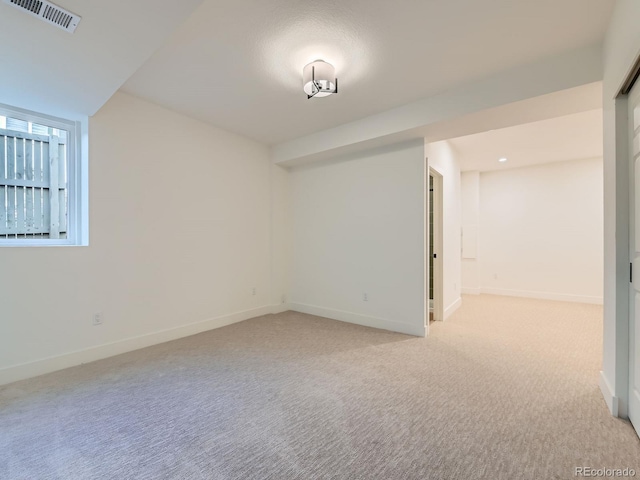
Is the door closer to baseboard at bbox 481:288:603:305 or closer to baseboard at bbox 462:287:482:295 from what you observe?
baseboard at bbox 462:287:482:295

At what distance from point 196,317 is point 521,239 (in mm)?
6396

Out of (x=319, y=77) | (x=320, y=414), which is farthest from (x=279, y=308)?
(x=319, y=77)

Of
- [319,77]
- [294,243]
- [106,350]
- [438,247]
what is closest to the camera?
[319,77]

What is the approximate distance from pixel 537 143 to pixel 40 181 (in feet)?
21.6

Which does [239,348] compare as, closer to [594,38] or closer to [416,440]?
[416,440]

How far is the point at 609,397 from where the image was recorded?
1.98 meters

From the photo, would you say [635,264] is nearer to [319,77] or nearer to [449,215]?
[319,77]

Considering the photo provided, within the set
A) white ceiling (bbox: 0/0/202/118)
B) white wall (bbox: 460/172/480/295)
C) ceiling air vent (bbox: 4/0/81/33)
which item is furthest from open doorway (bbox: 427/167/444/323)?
ceiling air vent (bbox: 4/0/81/33)

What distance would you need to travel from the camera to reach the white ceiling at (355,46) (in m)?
1.91

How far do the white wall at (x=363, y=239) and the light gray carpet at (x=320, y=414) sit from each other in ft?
2.39

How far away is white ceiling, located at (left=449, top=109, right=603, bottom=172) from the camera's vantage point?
3902 millimetres

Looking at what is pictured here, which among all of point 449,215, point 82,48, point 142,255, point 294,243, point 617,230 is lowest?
point 142,255

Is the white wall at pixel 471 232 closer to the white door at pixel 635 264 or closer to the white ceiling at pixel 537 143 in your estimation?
the white ceiling at pixel 537 143

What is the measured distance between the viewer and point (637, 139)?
1.72 metres
